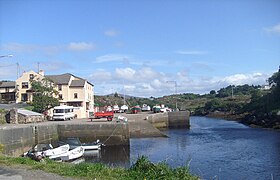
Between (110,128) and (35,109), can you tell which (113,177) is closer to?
(110,128)

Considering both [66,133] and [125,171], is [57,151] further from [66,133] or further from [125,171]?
[125,171]

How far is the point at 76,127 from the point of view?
35.2 metres

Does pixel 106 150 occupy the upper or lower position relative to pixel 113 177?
lower

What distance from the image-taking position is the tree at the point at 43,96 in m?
51.2

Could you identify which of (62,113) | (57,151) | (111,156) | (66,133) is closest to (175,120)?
(62,113)

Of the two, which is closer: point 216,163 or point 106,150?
point 216,163

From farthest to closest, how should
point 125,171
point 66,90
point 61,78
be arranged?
point 61,78, point 66,90, point 125,171

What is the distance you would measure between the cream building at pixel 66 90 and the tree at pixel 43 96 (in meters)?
4.53

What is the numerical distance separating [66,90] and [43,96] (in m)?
12.2

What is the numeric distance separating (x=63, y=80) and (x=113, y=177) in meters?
57.1

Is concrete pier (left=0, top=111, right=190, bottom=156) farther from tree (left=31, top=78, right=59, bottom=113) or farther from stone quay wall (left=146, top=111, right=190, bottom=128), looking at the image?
stone quay wall (left=146, top=111, right=190, bottom=128)

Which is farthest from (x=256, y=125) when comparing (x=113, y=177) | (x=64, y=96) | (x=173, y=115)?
(x=113, y=177)

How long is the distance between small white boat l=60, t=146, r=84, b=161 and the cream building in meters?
31.9

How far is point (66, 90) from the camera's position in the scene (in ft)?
211
